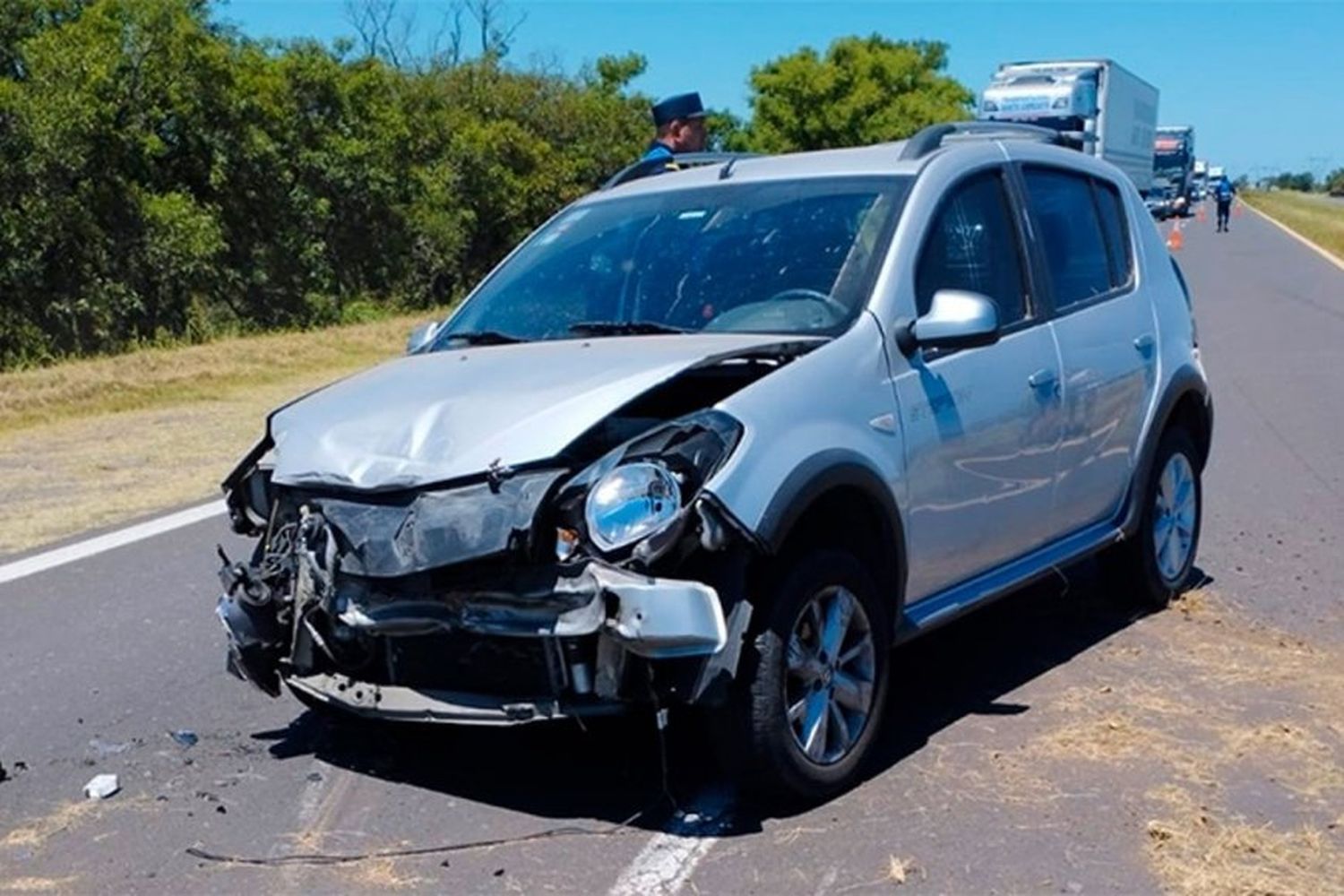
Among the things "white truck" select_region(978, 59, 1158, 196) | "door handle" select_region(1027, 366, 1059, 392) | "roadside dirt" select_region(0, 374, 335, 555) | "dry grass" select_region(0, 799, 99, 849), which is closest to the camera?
"dry grass" select_region(0, 799, 99, 849)

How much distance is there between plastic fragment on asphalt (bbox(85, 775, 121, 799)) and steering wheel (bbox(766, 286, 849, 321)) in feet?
8.34

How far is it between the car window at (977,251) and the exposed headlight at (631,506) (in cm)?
148

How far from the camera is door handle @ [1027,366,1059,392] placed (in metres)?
5.92

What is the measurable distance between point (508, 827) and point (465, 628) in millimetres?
629

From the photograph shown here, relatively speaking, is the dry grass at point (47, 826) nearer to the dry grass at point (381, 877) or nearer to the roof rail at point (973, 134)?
the dry grass at point (381, 877)

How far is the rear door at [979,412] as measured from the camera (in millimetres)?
5367

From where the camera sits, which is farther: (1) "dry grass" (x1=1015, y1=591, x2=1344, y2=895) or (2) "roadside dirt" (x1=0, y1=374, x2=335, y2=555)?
(2) "roadside dirt" (x1=0, y1=374, x2=335, y2=555)

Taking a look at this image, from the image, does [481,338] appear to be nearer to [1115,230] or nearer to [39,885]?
[39,885]

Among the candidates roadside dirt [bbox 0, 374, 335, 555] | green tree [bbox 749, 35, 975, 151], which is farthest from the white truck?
roadside dirt [bbox 0, 374, 335, 555]

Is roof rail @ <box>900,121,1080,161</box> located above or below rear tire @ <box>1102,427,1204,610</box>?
above

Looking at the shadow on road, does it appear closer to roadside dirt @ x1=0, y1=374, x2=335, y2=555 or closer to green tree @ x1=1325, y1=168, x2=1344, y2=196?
roadside dirt @ x1=0, y1=374, x2=335, y2=555

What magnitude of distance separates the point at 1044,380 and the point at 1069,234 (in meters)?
0.92

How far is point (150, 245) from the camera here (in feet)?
79.2

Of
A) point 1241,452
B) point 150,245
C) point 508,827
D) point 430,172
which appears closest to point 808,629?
point 508,827
